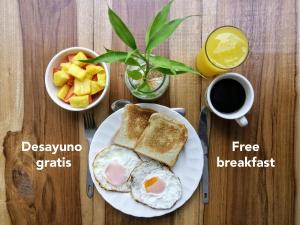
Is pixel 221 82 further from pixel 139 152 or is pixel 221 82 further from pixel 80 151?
pixel 80 151

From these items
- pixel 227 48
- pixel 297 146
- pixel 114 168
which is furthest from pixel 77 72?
pixel 297 146

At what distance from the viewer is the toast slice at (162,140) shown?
3.55ft

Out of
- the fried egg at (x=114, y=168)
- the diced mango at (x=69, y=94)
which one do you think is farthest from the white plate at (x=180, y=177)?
the diced mango at (x=69, y=94)

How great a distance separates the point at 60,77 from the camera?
1.04m

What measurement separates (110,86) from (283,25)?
544 mm

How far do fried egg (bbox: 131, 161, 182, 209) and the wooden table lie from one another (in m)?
0.07

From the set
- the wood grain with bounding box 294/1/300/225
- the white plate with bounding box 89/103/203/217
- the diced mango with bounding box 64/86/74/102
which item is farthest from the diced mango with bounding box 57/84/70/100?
the wood grain with bounding box 294/1/300/225

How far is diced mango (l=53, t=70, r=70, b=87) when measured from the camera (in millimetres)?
1041

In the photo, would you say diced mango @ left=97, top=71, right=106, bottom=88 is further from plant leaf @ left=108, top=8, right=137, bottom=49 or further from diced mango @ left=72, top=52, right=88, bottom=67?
plant leaf @ left=108, top=8, right=137, bottom=49

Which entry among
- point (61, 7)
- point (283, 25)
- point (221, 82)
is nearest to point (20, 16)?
point (61, 7)

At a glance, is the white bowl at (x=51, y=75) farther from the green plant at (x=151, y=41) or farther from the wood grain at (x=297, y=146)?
the wood grain at (x=297, y=146)

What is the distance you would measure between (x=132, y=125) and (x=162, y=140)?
0.32ft

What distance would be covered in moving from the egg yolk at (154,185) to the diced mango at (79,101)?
286mm

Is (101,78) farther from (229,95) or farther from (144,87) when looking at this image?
(229,95)
